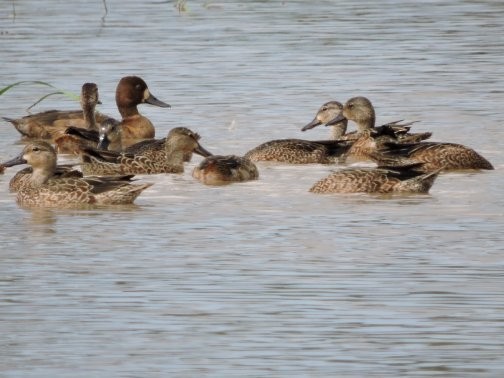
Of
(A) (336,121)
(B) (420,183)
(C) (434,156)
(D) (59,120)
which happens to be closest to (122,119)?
(D) (59,120)

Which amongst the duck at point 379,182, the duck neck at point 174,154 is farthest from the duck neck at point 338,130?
the duck at point 379,182

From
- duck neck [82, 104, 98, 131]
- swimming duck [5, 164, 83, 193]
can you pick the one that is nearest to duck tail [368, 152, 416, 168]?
swimming duck [5, 164, 83, 193]

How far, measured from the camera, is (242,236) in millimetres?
11781

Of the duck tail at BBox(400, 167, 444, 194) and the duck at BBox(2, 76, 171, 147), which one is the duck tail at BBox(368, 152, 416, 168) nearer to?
the duck tail at BBox(400, 167, 444, 194)

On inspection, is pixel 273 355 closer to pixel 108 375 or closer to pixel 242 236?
pixel 108 375

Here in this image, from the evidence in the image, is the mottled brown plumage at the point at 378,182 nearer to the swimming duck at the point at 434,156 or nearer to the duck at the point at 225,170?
the swimming duck at the point at 434,156

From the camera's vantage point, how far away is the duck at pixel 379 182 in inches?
540

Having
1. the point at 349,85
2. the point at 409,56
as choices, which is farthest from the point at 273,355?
the point at 409,56

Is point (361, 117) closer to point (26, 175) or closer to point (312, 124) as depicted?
point (312, 124)

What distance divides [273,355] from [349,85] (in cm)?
1178

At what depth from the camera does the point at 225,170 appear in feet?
47.4

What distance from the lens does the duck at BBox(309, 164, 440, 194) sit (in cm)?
1373

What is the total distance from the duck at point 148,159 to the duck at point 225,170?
0.75 meters

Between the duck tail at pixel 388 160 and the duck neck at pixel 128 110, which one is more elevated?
the duck tail at pixel 388 160
